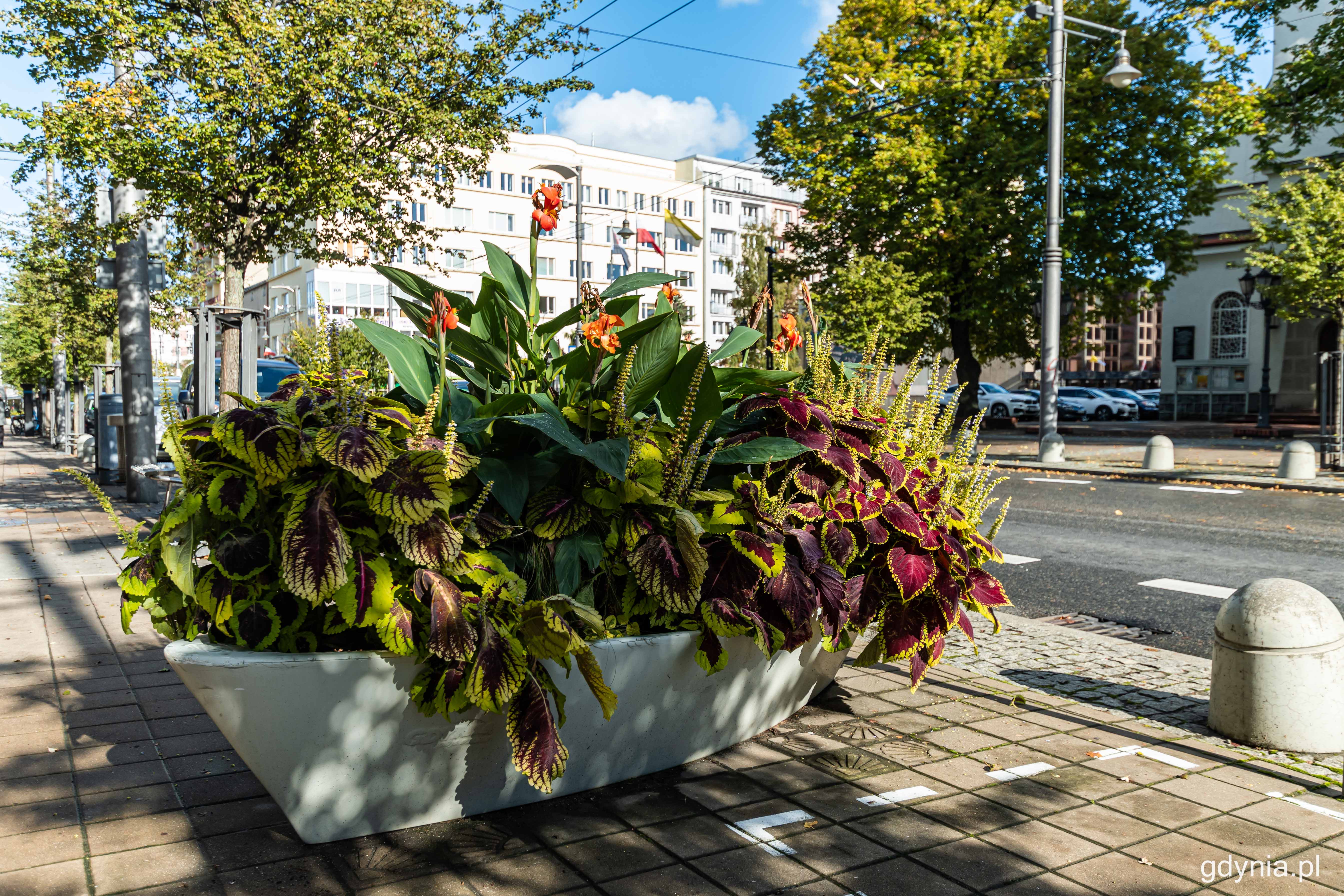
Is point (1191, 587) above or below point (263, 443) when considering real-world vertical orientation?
below

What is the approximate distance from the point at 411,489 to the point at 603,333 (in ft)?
2.69

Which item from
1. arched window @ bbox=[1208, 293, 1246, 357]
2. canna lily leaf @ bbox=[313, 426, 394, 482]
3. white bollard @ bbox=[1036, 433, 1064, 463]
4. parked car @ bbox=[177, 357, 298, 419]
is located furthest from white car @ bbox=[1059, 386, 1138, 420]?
canna lily leaf @ bbox=[313, 426, 394, 482]

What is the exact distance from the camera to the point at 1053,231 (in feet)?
62.0

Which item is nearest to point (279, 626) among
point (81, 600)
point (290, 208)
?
point (81, 600)

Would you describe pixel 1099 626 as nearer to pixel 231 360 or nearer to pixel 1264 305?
pixel 231 360

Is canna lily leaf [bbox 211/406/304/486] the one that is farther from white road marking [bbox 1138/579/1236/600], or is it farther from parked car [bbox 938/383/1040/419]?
parked car [bbox 938/383/1040/419]

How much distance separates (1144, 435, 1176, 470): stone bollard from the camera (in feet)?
54.0

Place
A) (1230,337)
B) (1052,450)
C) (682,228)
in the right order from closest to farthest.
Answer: (1052,450), (1230,337), (682,228)

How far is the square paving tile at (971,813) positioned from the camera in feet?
9.80

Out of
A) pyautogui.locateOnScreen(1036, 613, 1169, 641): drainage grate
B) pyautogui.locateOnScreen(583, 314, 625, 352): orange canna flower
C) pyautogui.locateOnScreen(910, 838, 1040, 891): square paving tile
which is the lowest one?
pyautogui.locateOnScreen(1036, 613, 1169, 641): drainage grate

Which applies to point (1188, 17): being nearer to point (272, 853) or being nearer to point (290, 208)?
point (290, 208)

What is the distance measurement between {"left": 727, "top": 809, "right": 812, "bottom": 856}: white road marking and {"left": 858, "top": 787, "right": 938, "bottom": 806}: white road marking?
0.23 meters

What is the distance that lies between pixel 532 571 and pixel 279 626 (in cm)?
76

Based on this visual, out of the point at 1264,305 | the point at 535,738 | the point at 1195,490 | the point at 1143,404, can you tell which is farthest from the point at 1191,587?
the point at 1143,404
